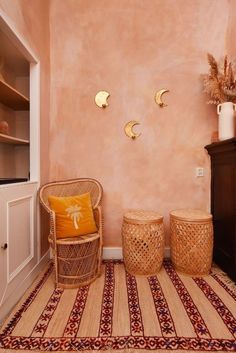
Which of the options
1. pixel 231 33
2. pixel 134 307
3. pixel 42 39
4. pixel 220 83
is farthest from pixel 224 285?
pixel 42 39

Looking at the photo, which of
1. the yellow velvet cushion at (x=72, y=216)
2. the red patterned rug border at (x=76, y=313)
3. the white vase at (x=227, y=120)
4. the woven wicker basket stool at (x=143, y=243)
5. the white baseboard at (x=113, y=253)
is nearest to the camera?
the red patterned rug border at (x=76, y=313)

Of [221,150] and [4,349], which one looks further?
[221,150]

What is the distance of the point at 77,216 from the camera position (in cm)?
202

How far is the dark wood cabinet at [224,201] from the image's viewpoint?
6.71 feet

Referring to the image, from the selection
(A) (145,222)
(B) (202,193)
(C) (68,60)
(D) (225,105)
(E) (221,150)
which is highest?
(C) (68,60)

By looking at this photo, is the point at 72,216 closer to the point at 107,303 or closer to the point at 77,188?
the point at 77,188

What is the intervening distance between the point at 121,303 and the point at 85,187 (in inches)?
45.3

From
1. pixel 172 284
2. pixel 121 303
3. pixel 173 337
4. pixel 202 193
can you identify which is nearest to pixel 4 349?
pixel 121 303

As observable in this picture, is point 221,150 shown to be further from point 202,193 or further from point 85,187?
point 85,187

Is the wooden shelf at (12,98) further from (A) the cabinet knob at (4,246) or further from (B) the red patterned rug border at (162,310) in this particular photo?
(B) the red patterned rug border at (162,310)

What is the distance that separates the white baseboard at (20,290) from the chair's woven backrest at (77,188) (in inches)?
27.7

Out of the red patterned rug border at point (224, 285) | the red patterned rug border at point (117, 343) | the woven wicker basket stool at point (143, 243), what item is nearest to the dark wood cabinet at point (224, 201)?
the red patterned rug border at point (224, 285)

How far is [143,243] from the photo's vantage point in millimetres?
2078

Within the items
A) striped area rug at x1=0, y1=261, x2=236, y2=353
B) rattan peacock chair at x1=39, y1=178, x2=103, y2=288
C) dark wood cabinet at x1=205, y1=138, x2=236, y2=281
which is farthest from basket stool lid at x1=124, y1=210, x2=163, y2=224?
dark wood cabinet at x1=205, y1=138, x2=236, y2=281
